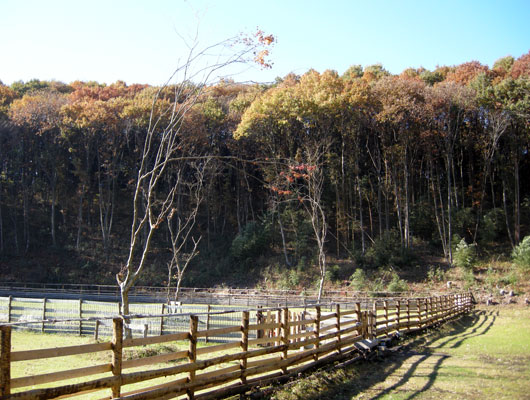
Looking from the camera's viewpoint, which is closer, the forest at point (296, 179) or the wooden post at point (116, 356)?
the wooden post at point (116, 356)

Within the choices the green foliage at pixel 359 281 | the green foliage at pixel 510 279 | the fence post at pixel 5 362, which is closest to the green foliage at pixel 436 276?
the green foliage at pixel 510 279

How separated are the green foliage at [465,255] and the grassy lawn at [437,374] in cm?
1830

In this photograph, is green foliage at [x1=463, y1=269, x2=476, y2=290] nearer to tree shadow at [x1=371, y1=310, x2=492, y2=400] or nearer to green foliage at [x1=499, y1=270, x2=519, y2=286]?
green foliage at [x1=499, y1=270, x2=519, y2=286]

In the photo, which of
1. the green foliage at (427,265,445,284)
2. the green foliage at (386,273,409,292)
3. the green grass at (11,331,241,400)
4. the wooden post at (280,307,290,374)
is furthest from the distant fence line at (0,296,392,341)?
the green foliage at (427,265,445,284)

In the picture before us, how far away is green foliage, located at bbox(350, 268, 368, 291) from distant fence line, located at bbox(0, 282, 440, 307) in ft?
2.49

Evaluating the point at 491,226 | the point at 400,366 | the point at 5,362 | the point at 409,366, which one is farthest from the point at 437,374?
the point at 491,226

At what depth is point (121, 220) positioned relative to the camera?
4941cm

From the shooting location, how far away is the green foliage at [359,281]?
1290 inches

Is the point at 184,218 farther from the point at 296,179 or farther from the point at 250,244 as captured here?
the point at 296,179

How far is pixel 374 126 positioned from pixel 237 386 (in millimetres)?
33544

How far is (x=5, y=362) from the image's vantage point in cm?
447

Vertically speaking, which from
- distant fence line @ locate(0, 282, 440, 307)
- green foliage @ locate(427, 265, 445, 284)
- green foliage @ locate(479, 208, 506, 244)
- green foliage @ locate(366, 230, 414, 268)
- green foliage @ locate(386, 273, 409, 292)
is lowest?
distant fence line @ locate(0, 282, 440, 307)

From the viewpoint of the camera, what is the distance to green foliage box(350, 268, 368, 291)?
1290 inches

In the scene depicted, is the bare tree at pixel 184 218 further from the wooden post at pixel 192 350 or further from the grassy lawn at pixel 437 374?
the wooden post at pixel 192 350
